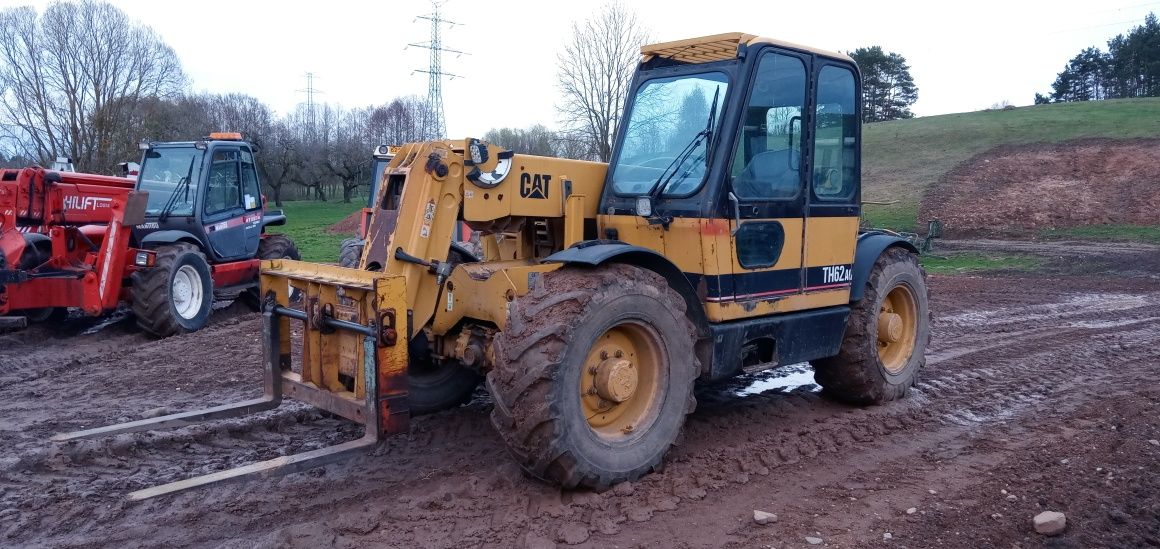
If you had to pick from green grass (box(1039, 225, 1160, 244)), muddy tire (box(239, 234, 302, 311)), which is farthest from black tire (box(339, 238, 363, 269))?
green grass (box(1039, 225, 1160, 244))

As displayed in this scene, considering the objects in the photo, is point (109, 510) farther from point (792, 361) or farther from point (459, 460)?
point (792, 361)

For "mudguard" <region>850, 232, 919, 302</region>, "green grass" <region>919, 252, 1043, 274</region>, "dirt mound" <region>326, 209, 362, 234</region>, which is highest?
"mudguard" <region>850, 232, 919, 302</region>

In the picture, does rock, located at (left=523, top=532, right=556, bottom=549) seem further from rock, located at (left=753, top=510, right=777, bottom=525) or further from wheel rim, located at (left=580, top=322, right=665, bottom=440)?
rock, located at (left=753, top=510, right=777, bottom=525)

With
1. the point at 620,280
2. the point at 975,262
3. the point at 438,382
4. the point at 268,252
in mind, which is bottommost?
the point at 975,262

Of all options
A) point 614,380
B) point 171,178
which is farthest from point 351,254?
point 614,380

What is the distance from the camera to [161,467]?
17.4 feet

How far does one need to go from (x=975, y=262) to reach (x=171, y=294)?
53.2ft

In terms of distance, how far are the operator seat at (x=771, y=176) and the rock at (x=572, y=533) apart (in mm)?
2368

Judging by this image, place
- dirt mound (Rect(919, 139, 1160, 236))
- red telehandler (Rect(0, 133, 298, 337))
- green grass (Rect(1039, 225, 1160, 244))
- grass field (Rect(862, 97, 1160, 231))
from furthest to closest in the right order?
grass field (Rect(862, 97, 1160, 231)), dirt mound (Rect(919, 139, 1160, 236)), green grass (Rect(1039, 225, 1160, 244)), red telehandler (Rect(0, 133, 298, 337))

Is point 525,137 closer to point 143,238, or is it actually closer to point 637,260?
point 143,238

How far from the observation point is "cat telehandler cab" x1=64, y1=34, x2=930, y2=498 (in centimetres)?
451

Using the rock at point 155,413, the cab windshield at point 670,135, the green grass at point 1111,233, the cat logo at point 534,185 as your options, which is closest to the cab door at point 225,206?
the rock at point 155,413

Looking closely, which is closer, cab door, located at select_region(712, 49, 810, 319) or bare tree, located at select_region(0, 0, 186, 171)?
cab door, located at select_region(712, 49, 810, 319)

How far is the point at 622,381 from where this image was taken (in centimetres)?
471
